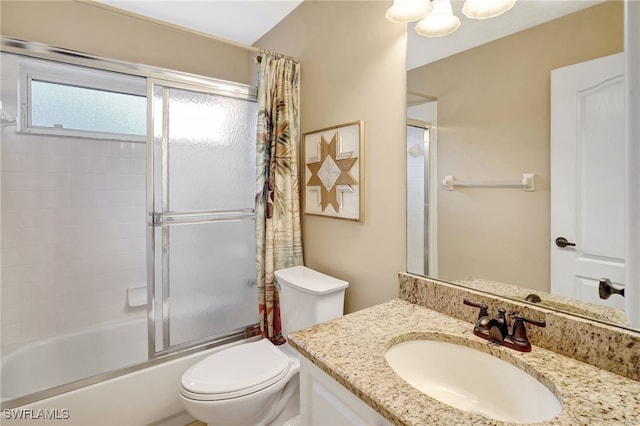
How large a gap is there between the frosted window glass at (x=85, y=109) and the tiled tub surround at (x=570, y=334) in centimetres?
259

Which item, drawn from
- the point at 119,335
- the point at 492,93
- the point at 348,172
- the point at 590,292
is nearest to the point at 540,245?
the point at 590,292

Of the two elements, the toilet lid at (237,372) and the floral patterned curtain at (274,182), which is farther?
the floral patterned curtain at (274,182)

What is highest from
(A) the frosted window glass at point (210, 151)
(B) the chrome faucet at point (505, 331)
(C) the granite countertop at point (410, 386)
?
(A) the frosted window glass at point (210, 151)

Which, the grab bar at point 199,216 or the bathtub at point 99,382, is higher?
the grab bar at point 199,216

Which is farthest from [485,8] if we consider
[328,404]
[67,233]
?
[67,233]

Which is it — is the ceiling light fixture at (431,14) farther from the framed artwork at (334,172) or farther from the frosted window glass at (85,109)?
the frosted window glass at (85,109)

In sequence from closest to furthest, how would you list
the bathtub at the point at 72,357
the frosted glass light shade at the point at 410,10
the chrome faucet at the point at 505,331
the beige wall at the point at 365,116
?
the chrome faucet at the point at 505,331 → the frosted glass light shade at the point at 410,10 → the beige wall at the point at 365,116 → the bathtub at the point at 72,357

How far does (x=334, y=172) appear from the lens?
5.73 ft

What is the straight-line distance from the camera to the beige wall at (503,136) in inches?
36.4

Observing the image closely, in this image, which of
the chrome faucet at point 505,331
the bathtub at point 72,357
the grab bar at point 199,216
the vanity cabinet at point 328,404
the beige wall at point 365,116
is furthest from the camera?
the bathtub at point 72,357

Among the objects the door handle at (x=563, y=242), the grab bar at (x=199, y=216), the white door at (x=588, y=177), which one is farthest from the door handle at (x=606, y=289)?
the grab bar at (x=199, y=216)

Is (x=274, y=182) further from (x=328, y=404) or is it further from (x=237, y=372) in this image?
(x=328, y=404)

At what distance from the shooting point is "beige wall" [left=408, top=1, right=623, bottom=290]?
92 centimetres

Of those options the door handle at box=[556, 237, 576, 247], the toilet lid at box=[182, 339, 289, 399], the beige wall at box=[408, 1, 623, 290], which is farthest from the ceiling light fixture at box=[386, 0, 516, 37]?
the toilet lid at box=[182, 339, 289, 399]
